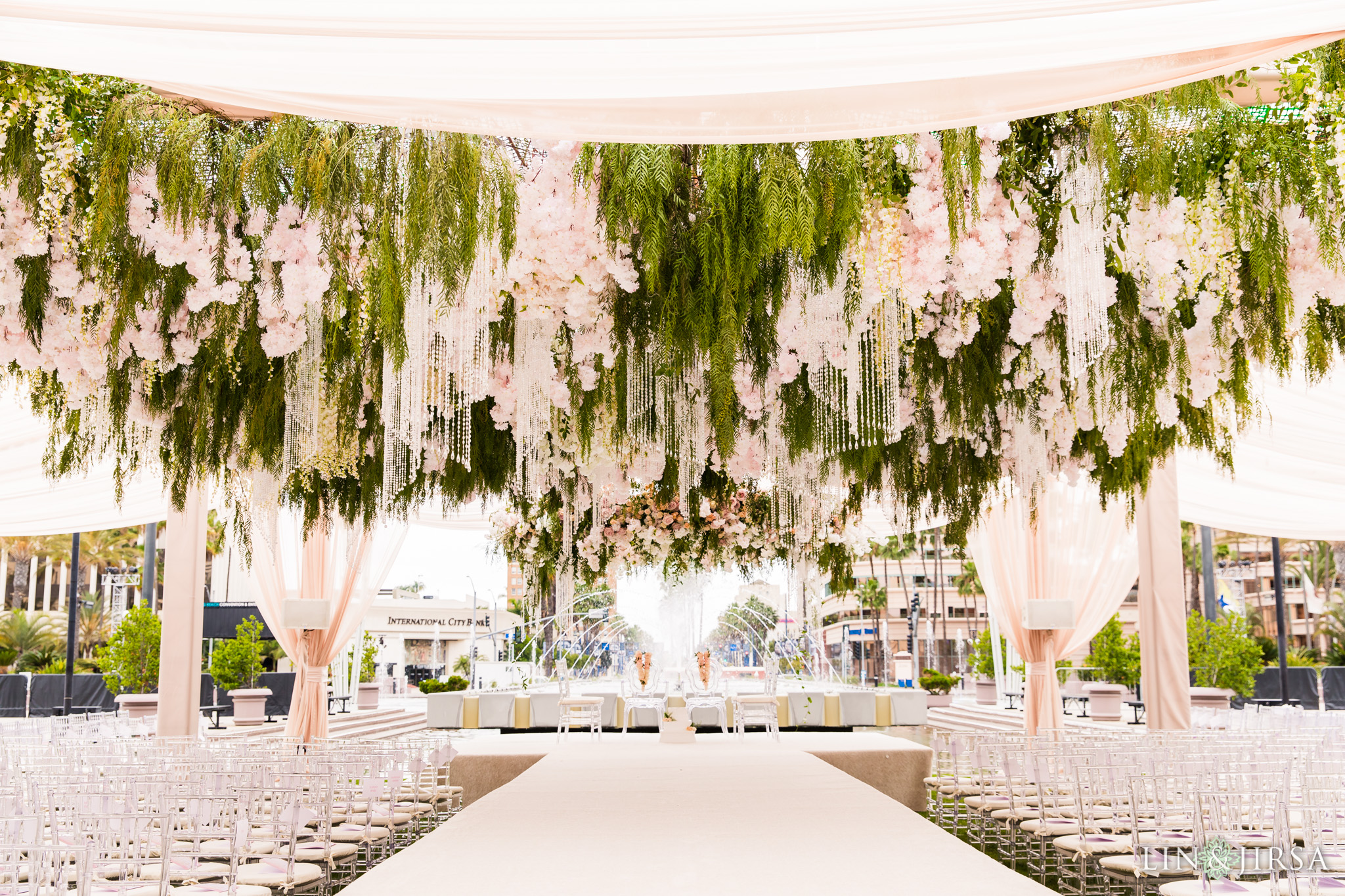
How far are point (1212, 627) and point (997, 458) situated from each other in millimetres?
8055

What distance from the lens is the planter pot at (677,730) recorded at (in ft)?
27.4

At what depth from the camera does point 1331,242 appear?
3641 millimetres

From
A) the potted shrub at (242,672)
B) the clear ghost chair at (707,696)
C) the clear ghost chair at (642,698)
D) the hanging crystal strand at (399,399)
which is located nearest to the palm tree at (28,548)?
the potted shrub at (242,672)

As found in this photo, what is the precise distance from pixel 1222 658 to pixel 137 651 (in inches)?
521

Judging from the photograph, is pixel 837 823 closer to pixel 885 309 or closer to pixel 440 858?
pixel 440 858

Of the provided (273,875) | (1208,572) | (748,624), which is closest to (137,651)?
(273,875)

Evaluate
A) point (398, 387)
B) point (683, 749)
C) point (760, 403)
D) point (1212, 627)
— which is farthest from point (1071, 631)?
point (398, 387)

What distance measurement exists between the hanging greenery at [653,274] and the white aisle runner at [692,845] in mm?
1624

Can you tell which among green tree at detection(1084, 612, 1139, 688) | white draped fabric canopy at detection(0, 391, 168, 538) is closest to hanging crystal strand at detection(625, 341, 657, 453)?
white draped fabric canopy at detection(0, 391, 168, 538)

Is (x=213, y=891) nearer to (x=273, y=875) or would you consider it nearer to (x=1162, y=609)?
(x=273, y=875)

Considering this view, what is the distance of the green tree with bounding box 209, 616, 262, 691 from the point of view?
14.1 metres

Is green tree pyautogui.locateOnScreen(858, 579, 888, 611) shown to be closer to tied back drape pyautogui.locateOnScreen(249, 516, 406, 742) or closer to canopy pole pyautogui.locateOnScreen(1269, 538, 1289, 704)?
canopy pole pyautogui.locateOnScreen(1269, 538, 1289, 704)

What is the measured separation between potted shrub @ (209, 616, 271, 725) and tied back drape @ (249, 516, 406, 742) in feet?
14.1

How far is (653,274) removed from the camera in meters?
3.72
